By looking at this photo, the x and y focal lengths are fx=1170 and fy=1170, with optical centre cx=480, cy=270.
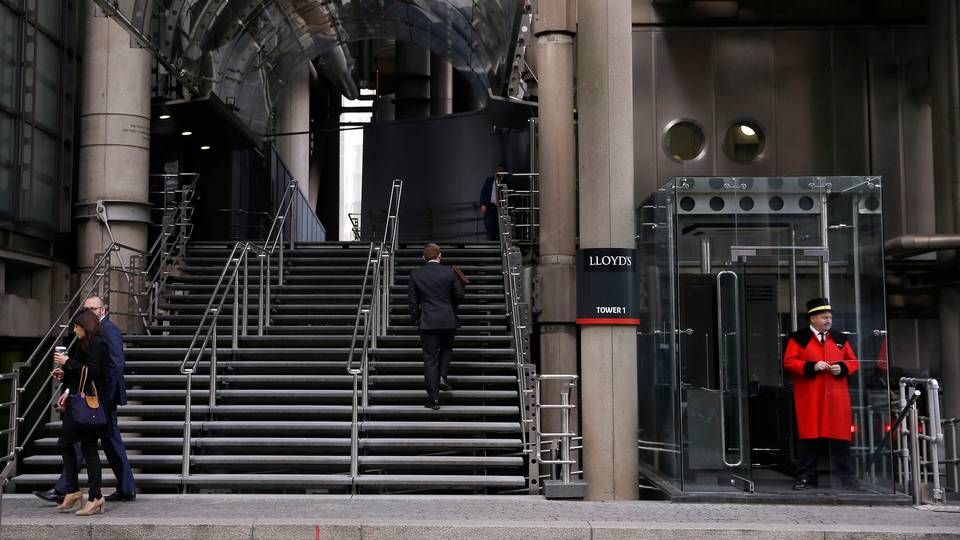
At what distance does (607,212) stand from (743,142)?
6780mm

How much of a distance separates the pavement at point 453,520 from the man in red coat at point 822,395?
0.67 meters

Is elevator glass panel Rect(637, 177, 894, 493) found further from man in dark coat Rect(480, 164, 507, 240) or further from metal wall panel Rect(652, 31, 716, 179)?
man in dark coat Rect(480, 164, 507, 240)

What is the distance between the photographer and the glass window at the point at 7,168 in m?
15.4

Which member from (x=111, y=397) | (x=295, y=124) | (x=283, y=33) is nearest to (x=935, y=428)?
(x=111, y=397)

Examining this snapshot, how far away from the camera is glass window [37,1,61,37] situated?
16.5 m

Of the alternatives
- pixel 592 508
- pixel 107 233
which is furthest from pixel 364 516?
pixel 107 233

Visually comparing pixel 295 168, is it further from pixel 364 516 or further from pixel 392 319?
pixel 364 516

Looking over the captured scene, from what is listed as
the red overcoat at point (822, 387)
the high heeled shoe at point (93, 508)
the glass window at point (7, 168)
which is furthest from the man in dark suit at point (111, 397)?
the red overcoat at point (822, 387)

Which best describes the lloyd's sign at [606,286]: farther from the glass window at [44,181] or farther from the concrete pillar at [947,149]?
the glass window at [44,181]

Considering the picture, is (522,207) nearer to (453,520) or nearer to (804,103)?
(804,103)

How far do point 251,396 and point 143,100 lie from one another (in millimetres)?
6294

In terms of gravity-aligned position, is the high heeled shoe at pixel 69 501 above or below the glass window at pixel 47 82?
below

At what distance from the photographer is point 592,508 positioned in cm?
1033

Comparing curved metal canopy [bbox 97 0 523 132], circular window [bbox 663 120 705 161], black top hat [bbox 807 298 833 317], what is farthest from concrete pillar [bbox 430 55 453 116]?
black top hat [bbox 807 298 833 317]
